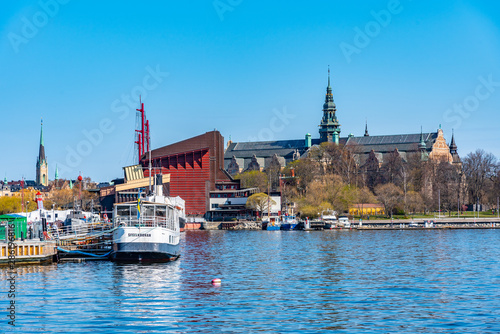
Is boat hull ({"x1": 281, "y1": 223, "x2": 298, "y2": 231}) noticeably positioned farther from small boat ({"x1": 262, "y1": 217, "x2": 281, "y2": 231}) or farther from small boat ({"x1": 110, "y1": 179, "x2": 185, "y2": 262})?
small boat ({"x1": 110, "y1": 179, "x2": 185, "y2": 262})

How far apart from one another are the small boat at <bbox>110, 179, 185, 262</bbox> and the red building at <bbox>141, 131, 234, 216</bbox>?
106 metres

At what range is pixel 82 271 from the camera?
187 ft

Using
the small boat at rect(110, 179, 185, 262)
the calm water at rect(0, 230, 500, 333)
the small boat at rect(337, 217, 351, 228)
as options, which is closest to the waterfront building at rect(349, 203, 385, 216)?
the small boat at rect(337, 217, 351, 228)

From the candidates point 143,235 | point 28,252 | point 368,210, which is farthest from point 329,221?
point 28,252

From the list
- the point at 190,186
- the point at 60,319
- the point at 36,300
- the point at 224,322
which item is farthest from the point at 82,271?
the point at 190,186

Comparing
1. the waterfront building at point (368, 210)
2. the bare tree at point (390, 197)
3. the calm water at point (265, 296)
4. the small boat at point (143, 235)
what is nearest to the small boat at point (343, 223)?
the bare tree at point (390, 197)

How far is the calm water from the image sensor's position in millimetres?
33688

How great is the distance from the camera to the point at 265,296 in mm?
42750

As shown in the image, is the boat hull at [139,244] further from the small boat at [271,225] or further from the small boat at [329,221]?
the small boat at [271,225]

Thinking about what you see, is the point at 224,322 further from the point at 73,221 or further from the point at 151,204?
the point at 73,221

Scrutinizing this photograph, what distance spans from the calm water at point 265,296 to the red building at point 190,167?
107m

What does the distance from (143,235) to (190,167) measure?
114 m

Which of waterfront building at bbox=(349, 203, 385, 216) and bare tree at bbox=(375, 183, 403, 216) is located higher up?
bare tree at bbox=(375, 183, 403, 216)

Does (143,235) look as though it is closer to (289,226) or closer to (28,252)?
(28,252)
